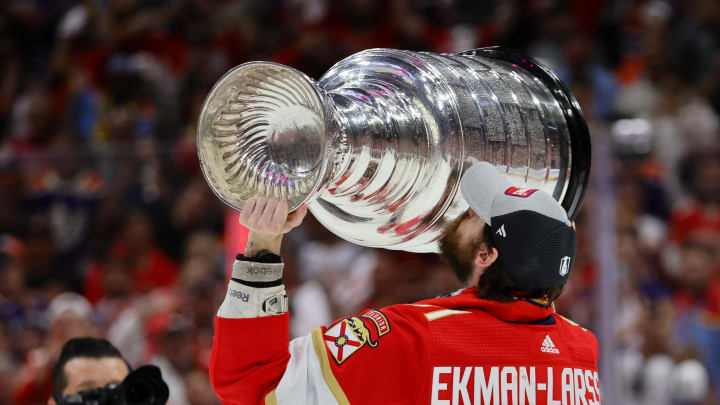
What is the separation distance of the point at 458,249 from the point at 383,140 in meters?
0.37

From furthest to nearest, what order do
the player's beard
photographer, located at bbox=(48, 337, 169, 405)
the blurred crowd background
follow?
the blurred crowd background
photographer, located at bbox=(48, 337, 169, 405)
the player's beard

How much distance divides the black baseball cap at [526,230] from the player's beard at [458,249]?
0.10 m

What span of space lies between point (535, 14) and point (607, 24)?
571 millimetres

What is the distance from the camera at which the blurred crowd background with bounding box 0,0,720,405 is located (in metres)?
5.32

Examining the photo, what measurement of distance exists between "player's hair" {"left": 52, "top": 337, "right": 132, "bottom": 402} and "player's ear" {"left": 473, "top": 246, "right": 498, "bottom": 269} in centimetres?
140

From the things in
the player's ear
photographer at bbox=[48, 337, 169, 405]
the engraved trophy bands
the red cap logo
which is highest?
the engraved trophy bands

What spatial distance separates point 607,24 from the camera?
760 cm

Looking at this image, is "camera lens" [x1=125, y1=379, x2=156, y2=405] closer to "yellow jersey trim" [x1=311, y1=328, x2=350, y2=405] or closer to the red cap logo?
"yellow jersey trim" [x1=311, y1=328, x2=350, y2=405]

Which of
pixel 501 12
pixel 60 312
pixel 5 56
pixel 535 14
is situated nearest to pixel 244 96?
pixel 60 312

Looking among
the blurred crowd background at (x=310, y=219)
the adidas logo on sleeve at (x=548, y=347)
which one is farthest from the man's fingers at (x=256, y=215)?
the blurred crowd background at (x=310, y=219)

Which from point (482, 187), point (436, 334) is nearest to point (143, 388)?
point (436, 334)

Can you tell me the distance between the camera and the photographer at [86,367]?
317 cm

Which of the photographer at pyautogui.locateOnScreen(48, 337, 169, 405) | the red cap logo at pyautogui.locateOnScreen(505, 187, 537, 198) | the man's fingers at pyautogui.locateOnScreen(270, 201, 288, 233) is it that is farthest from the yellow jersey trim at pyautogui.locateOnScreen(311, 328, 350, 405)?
the photographer at pyautogui.locateOnScreen(48, 337, 169, 405)

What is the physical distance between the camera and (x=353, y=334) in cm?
236
